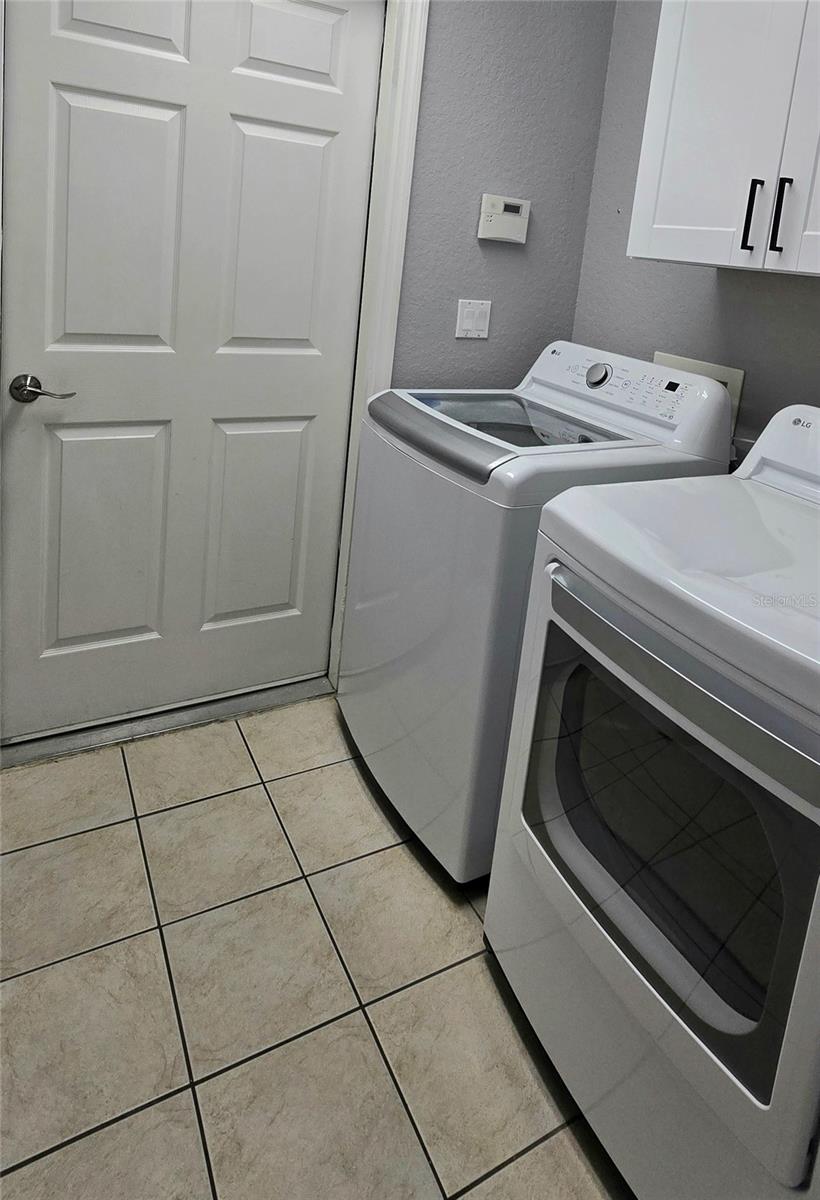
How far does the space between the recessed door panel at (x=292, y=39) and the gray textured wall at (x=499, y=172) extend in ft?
0.75

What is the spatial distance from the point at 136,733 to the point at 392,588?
2.79ft

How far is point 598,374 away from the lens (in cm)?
204

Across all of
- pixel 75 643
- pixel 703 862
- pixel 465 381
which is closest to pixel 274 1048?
pixel 703 862

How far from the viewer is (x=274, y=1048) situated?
4.62 feet

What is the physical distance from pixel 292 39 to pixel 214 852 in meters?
1.83

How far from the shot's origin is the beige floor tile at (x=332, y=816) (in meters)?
1.87

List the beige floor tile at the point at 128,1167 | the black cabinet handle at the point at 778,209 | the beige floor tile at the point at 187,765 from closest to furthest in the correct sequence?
the beige floor tile at the point at 128,1167
the black cabinet handle at the point at 778,209
the beige floor tile at the point at 187,765

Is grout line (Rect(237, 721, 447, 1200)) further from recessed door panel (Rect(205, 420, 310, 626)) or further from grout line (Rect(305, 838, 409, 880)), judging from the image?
recessed door panel (Rect(205, 420, 310, 626))

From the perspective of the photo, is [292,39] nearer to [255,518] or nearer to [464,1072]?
[255,518]

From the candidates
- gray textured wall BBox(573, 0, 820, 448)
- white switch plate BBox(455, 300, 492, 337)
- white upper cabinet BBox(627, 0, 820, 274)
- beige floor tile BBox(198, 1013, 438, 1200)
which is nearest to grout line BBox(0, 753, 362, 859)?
beige floor tile BBox(198, 1013, 438, 1200)

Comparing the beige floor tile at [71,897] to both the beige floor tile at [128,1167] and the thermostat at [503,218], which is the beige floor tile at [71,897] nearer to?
the beige floor tile at [128,1167]

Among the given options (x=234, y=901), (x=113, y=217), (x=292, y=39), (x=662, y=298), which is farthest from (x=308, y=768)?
(x=292, y=39)

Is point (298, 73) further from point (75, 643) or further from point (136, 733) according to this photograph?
point (136, 733)

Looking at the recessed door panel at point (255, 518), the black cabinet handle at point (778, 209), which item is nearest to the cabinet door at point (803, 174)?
the black cabinet handle at point (778, 209)
